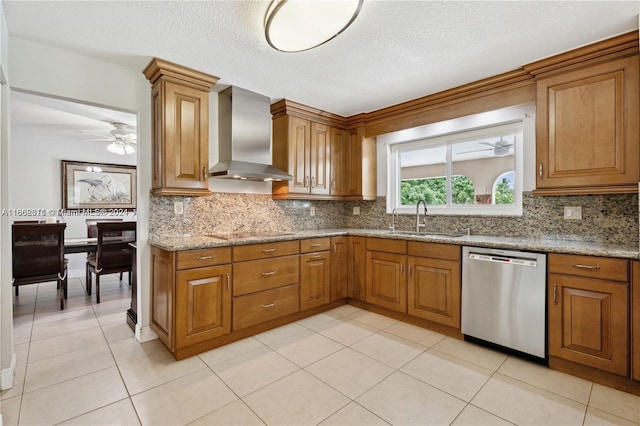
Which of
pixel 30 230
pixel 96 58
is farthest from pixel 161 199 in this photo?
pixel 30 230

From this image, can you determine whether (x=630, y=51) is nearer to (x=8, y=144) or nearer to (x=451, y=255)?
(x=451, y=255)

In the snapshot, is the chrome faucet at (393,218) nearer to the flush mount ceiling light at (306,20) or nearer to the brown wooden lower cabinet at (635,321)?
the brown wooden lower cabinet at (635,321)

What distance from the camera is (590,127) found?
2.28 m

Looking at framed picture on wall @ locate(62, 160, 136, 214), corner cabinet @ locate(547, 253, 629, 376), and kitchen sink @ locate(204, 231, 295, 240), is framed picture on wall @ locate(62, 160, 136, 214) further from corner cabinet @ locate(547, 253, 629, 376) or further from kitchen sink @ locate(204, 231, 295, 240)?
corner cabinet @ locate(547, 253, 629, 376)

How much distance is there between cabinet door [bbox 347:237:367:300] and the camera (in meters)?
3.47

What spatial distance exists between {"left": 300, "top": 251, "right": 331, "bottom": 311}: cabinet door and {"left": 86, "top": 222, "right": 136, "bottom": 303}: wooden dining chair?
93.9 inches

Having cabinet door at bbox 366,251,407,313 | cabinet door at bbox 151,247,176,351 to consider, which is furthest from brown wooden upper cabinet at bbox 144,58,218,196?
cabinet door at bbox 366,251,407,313

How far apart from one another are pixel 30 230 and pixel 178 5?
3201mm

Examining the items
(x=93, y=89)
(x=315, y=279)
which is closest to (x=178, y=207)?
(x=93, y=89)

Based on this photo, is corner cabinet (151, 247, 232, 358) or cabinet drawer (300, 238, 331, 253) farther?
cabinet drawer (300, 238, 331, 253)

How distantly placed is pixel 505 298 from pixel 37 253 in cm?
479

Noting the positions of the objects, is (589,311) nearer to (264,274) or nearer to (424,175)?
(424,175)

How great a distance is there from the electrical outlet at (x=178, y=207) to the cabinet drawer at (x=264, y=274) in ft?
2.70

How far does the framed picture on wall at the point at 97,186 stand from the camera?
527cm
